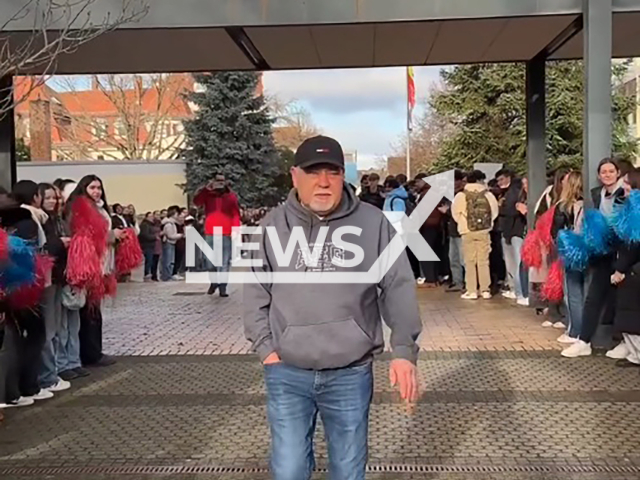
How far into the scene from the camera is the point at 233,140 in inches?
1414

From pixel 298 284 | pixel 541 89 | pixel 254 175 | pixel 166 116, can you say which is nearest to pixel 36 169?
pixel 254 175

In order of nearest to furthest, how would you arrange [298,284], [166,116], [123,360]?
[298,284], [123,360], [166,116]

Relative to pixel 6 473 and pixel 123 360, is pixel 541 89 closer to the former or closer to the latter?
pixel 123 360

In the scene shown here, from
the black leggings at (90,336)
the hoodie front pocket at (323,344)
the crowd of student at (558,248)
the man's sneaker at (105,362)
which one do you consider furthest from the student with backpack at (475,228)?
the hoodie front pocket at (323,344)

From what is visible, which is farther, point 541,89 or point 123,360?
point 541,89

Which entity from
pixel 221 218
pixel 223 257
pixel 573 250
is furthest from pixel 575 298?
pixel 221 218

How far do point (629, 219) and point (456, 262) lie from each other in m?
6.79

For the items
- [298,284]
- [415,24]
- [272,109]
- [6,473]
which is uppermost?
[272,109]

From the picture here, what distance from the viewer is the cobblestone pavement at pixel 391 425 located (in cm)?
521

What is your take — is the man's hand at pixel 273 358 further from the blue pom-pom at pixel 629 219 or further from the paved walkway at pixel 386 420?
the blue pom-pom at pixel 629 219

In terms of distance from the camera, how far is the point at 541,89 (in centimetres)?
1238

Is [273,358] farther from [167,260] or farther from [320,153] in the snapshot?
[167,260]

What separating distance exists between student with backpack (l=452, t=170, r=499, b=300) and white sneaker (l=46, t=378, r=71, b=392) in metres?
7.15

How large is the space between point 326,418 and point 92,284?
4.51 meters
